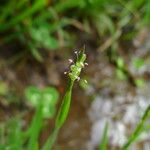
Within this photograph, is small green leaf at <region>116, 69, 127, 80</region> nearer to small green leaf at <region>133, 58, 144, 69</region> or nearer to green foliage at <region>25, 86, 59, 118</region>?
small green leaf at <region>133, 58, 144, 69</region>

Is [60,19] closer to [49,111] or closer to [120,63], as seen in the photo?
[120,63]

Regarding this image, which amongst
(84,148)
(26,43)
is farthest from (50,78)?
(84,148)

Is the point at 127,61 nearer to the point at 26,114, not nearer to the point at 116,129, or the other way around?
the point at 116,129

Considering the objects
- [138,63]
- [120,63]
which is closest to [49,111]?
[120,63]

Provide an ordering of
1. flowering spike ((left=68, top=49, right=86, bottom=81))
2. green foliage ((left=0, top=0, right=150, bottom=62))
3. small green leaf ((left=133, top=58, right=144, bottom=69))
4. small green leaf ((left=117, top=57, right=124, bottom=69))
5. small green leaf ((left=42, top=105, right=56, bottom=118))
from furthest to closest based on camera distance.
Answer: small green leaf ((left=133, top=58, right=144, bottom=69)) < small green leaf ((left=117, top=57, right=124, bottom=69)) < green foliage ((left=0, top=0, right=150, bottom=62)) < small green leaf ((left=42, top=105, right=56, bottom=118)) < flowering spike ((left=68, top=49, right=86, bottom=81))

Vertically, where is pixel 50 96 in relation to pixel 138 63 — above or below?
below

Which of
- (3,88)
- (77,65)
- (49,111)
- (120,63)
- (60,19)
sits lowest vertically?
(77,65)

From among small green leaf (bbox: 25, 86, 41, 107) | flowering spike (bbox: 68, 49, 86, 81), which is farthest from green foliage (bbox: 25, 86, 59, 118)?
flowering spike (bbox: 68, 49, 86, 81)

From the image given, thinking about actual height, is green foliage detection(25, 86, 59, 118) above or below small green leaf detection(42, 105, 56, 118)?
above
